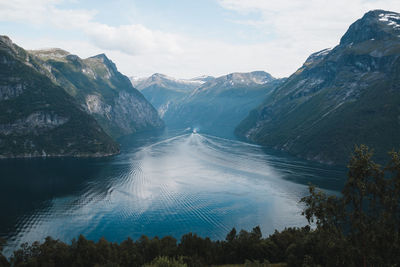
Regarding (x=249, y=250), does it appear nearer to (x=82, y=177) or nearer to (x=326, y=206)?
(x=326, y=206)

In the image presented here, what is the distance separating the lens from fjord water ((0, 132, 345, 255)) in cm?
10481

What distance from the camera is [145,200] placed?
450ft

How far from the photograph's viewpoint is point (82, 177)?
175 m

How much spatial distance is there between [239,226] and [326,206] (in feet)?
240

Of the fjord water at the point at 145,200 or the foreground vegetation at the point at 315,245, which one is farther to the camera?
the fjord water at the point at 145,200

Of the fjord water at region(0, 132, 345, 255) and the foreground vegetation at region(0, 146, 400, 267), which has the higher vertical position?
the foreground vegetation at region(0, 146, 400, 267)

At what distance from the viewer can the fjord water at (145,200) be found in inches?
4126

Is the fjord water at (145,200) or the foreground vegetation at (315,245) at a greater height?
the foreground vegetation at (315,245)

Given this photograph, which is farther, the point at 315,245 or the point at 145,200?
the point at 145,200

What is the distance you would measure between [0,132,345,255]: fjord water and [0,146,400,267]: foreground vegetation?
24513mm

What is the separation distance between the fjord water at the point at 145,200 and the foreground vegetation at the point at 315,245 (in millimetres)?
24513

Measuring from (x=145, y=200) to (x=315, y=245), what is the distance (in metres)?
90.7

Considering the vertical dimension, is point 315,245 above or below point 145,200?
above

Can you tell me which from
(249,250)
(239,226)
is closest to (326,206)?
(249,250)
